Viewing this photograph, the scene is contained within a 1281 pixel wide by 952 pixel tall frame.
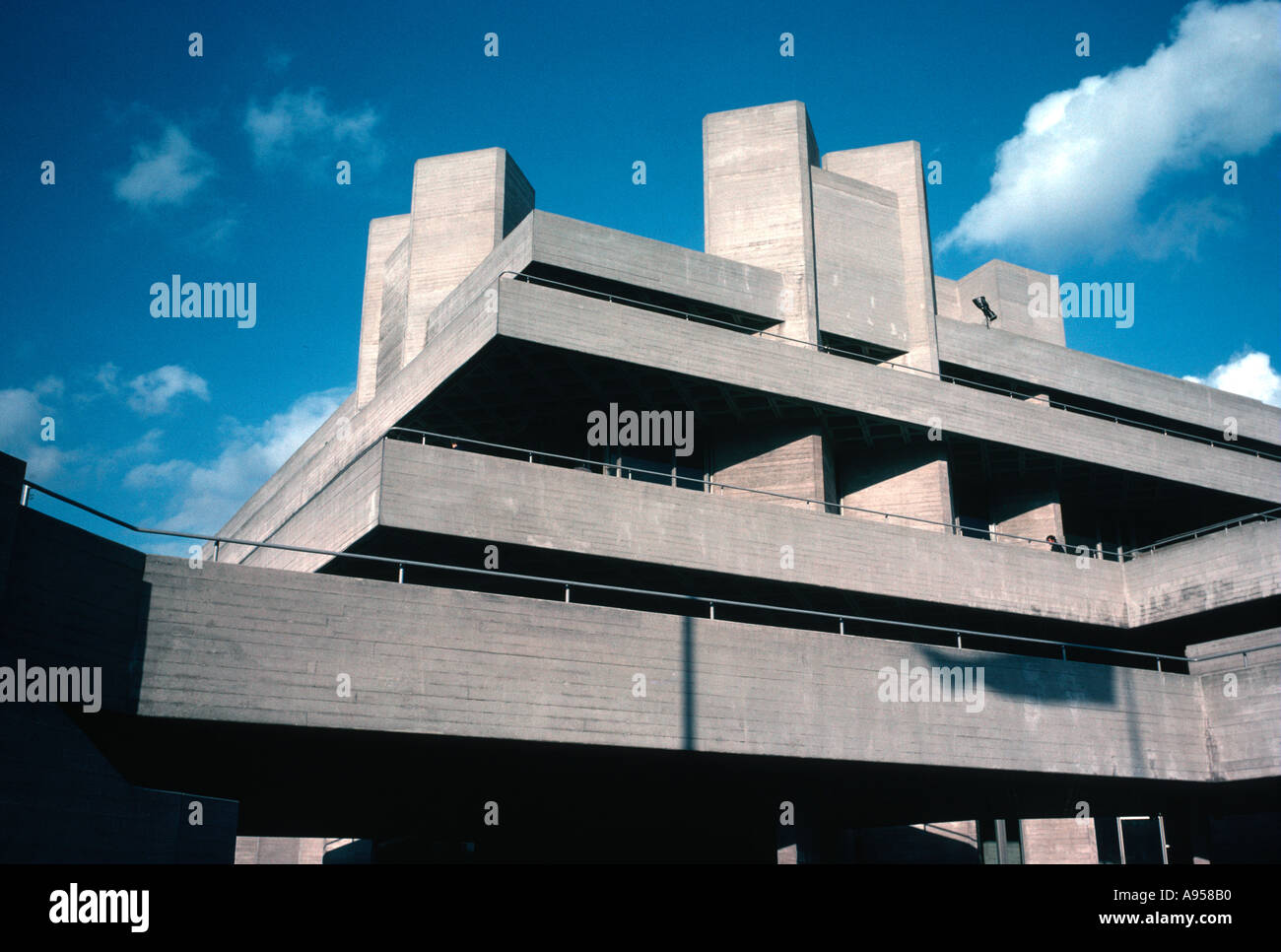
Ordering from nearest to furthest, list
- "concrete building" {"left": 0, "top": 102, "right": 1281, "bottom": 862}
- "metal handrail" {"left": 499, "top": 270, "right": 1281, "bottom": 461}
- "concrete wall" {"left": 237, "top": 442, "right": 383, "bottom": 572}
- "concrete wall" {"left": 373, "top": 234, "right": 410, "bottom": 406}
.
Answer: "concrete building" {"left": 0, "top": 102, "right": 1281, "bottom": 862} < "concrete wall" {"left": 237, "top": 442, "right": 383, "bottom": 572} < "metal handrail" {"left": 499, "top": 270, "right": 1281, "bottom": 461} < "concrete wall" {"left": 373, "top": 234, "right": 410, "bottom": 406}

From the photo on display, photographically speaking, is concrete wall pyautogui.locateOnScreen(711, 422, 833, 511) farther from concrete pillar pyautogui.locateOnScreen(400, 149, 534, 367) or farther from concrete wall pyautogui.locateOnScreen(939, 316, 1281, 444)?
concrete pillar pyautogui.locateOnScreen(400, 149, 534, 367)

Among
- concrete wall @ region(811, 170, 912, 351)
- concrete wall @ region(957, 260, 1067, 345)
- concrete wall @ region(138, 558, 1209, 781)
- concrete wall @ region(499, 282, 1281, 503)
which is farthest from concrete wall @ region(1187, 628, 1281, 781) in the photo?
concrete wall @ region(957, 260, 1067, 345)

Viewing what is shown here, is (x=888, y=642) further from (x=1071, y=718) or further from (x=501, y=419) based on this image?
(x=501, y=419)

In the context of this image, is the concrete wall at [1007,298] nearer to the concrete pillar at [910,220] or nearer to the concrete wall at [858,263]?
the concrete pillar at [910,220]

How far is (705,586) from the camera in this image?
23422mm

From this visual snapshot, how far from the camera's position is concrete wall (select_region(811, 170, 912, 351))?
2878 centimetres

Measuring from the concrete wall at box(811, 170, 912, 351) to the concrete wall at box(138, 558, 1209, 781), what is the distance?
12.6 m

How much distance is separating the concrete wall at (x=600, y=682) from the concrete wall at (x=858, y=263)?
12.6 metres

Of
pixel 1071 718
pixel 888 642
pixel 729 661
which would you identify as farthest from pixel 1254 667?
pixel 729 661

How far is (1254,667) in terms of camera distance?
1883 centimetres

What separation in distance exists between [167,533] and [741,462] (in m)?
15.7

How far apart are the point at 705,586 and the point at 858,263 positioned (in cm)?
1121

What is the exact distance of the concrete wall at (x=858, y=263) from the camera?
2878cm
